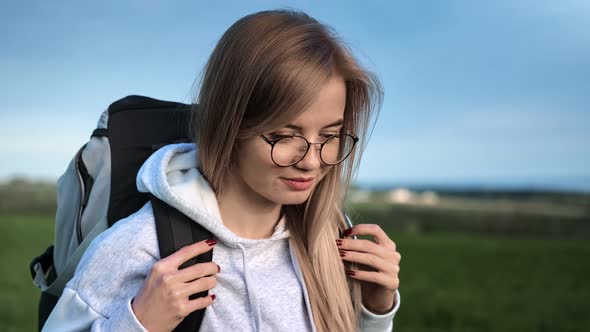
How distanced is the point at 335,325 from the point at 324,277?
0.70 feet

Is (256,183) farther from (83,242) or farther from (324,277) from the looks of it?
(83,242)

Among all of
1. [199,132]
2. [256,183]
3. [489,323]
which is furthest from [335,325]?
[489,323]

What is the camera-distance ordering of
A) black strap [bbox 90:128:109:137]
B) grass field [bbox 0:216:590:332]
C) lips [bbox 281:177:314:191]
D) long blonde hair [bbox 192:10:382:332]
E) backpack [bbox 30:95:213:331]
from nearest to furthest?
long blonde hair [bbox 192:10:382:332], lips [bbox 281:177:314:191], backpack [bbox 30:95:213:331], black strap [bbox 90:128:109:137], grass field [bbox 0:216:590:332]

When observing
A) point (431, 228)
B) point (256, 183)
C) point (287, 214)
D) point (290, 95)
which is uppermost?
point (290, 95)

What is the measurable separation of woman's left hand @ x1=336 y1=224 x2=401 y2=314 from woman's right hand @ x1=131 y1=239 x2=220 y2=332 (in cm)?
77

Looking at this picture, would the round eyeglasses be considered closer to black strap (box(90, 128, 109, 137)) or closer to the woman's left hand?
the woman's left hand

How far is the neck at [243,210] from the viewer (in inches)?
96.6

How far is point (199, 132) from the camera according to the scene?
7.80 feet

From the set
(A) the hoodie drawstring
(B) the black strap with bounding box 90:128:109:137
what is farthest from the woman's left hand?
(B) the black strap with bounding box 90:128:109:137

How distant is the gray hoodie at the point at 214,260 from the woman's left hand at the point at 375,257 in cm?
26

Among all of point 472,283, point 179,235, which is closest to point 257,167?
point 179,235

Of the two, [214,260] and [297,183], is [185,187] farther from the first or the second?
[297,183]

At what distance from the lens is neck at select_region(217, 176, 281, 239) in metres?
2.45

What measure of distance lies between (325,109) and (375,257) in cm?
76
